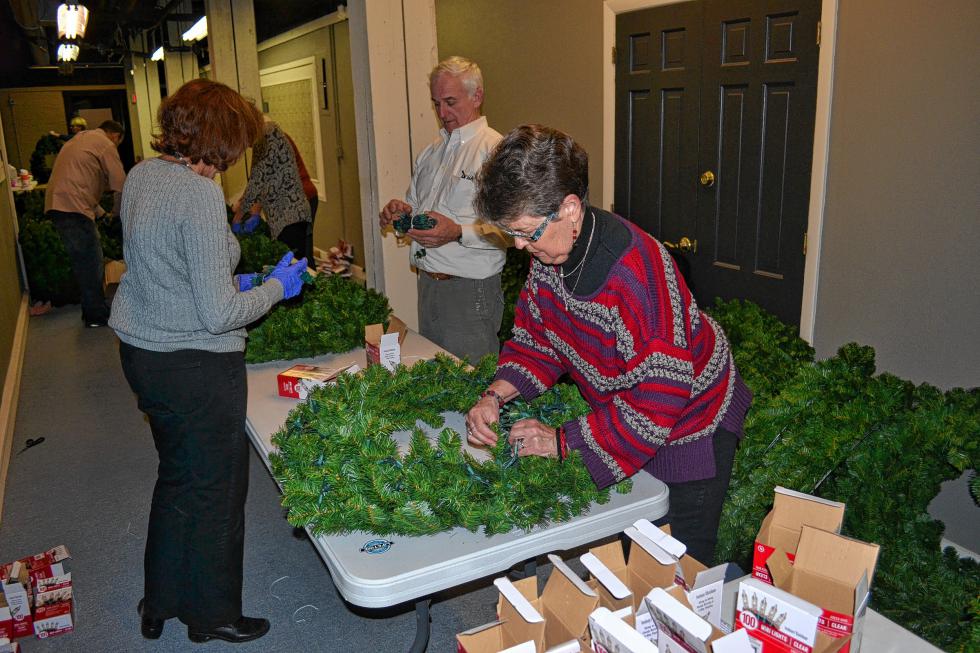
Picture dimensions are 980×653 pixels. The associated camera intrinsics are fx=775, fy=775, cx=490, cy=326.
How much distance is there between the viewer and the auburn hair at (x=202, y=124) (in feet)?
7.20

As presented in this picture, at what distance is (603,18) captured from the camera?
4.54 m

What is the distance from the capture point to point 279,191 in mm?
5402

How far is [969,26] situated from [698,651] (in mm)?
2744

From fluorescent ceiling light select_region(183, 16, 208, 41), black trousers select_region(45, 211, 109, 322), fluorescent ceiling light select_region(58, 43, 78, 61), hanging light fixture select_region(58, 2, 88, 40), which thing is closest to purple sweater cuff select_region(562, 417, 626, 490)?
black trousers select_region(45, 211, 109, 322)

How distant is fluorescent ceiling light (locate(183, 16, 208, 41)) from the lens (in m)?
9.48

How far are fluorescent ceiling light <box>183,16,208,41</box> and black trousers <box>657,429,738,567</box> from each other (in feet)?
29.7

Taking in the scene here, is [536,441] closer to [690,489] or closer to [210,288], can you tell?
[690,489]

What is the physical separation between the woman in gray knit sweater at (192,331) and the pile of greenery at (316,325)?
39 centimetres

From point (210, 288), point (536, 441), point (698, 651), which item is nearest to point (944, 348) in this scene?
point (536, 441)

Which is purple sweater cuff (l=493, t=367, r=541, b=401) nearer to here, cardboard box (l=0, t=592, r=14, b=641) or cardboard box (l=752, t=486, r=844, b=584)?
cardboard box (l=752, t=486, r=844, b=584)

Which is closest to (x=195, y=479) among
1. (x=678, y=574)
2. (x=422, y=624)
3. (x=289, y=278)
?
(x=289, y=278)

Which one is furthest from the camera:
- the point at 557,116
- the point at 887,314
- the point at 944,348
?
the point at 557,116

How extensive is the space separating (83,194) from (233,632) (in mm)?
5161

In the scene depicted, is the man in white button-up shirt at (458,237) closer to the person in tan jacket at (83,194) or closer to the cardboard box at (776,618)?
the cardboard box at (776,618)
